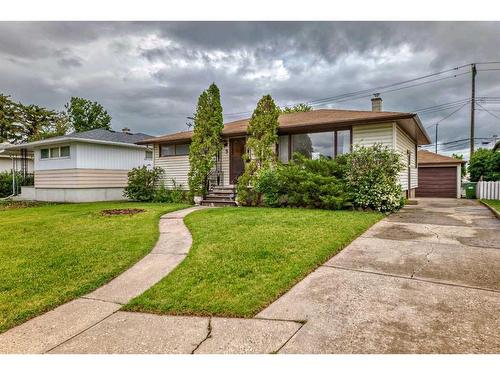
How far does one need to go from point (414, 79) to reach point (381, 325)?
76.6 feet

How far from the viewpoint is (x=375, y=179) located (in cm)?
891

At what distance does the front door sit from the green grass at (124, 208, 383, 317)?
19.0ft

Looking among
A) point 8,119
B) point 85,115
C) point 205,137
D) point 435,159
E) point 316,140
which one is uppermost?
point 85,115

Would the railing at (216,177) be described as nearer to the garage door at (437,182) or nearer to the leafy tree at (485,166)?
the garage door at (437,182)

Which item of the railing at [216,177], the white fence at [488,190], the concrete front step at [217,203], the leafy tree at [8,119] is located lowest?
the concrete front step at [217,203]

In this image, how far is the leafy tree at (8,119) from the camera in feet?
101

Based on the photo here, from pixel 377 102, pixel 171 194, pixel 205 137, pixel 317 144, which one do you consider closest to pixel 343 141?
pixel 317 144

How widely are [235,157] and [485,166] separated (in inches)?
530

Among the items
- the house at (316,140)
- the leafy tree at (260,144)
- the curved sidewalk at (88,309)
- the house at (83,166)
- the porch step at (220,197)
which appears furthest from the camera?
the house at (83,166)

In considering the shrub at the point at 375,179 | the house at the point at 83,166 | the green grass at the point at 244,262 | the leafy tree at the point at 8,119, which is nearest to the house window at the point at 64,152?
the house at the point at 83,166

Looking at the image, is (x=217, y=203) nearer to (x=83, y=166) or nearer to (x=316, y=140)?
(x=316, y=140)

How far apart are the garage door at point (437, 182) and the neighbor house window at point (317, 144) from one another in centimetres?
1008

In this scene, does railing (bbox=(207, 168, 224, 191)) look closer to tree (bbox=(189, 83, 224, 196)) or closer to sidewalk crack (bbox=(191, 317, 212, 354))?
tree (bbox=(189, 83, 224, 196))

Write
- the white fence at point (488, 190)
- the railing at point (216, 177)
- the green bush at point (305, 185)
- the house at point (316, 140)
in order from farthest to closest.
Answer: the white fence at point (488, 190) < the railing at point (216, 177) < the house at point (316, 140) < the green bush at point (305, 185)
